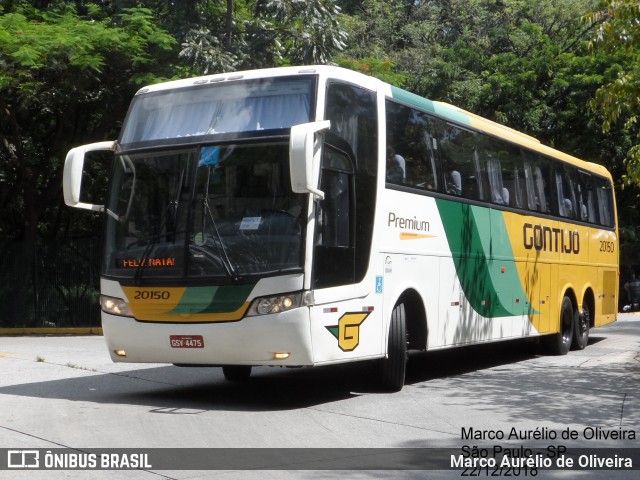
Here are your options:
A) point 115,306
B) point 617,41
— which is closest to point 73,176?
point 115,306

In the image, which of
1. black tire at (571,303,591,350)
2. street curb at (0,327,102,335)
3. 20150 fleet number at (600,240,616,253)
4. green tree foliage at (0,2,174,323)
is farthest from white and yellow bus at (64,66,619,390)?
street curb at (0,327,102,335)

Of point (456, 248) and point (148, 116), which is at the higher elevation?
point (148, 116)

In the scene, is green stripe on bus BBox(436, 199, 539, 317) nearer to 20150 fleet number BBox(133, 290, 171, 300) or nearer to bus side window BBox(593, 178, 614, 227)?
20150 fleet number BBox(133, 290, 171, 300)

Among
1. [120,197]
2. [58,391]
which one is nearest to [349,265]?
[120,197]

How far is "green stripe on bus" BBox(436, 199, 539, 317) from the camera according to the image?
13109 millimetres

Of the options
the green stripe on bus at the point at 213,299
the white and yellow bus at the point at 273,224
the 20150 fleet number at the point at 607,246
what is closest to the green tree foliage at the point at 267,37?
the 20150 fleet number at the point at 607,246

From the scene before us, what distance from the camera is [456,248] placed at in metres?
13.1

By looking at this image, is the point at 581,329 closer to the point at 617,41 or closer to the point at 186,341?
the point at 617,41

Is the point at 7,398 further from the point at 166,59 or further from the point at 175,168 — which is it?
the point at 166,59

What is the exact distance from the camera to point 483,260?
1400 cm

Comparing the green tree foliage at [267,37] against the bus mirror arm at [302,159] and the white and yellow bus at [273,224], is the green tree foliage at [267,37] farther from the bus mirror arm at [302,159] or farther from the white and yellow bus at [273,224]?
the bus mirror arm at [302,159]

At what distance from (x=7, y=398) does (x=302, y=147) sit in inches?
171

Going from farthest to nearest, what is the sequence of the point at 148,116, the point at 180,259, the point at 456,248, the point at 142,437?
the point at 456,248 < the point at 148,116 < the point at 180,259 < the point at 142,437

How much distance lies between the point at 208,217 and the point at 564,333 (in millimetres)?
9434
